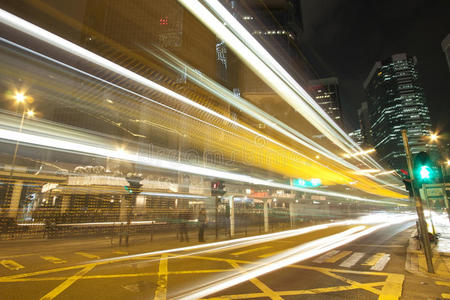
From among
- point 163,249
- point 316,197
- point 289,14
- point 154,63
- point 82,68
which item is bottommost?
point 163,249

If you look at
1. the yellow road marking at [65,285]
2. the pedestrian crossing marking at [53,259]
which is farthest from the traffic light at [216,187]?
the pedestrian crossing marking at [53,259]

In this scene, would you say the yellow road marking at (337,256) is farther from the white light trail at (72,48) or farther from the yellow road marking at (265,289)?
the white light trail at (72,48)

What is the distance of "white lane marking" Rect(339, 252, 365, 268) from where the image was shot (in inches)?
283

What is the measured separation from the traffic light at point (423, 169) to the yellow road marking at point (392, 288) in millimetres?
2788

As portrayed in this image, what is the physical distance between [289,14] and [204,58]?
42.4 metres

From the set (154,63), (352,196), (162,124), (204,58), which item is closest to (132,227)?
(162,124)

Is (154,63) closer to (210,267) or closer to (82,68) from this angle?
(82,68)

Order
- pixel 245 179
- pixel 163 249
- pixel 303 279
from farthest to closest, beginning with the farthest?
pixel 245 179 < pixel 163 249 < pixel 303 279

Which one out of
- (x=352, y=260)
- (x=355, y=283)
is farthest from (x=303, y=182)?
(x=355, y=283)

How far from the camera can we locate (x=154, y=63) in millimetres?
9234

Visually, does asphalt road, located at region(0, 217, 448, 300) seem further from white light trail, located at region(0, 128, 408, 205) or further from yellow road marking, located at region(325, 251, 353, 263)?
white light trail, located at region(0, 128, 408, 205)

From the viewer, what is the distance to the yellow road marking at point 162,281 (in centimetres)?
455

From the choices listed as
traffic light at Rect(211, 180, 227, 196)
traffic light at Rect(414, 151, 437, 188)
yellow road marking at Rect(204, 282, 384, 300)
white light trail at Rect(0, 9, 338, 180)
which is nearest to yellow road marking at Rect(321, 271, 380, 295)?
yellow road marking at Rect(204, 282, 384, 300)

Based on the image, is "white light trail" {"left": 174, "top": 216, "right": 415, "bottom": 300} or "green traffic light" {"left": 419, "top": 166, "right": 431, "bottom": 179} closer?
"white light trail" {"left": 174, "top": 216, "right": 415, "bottom": 300}
